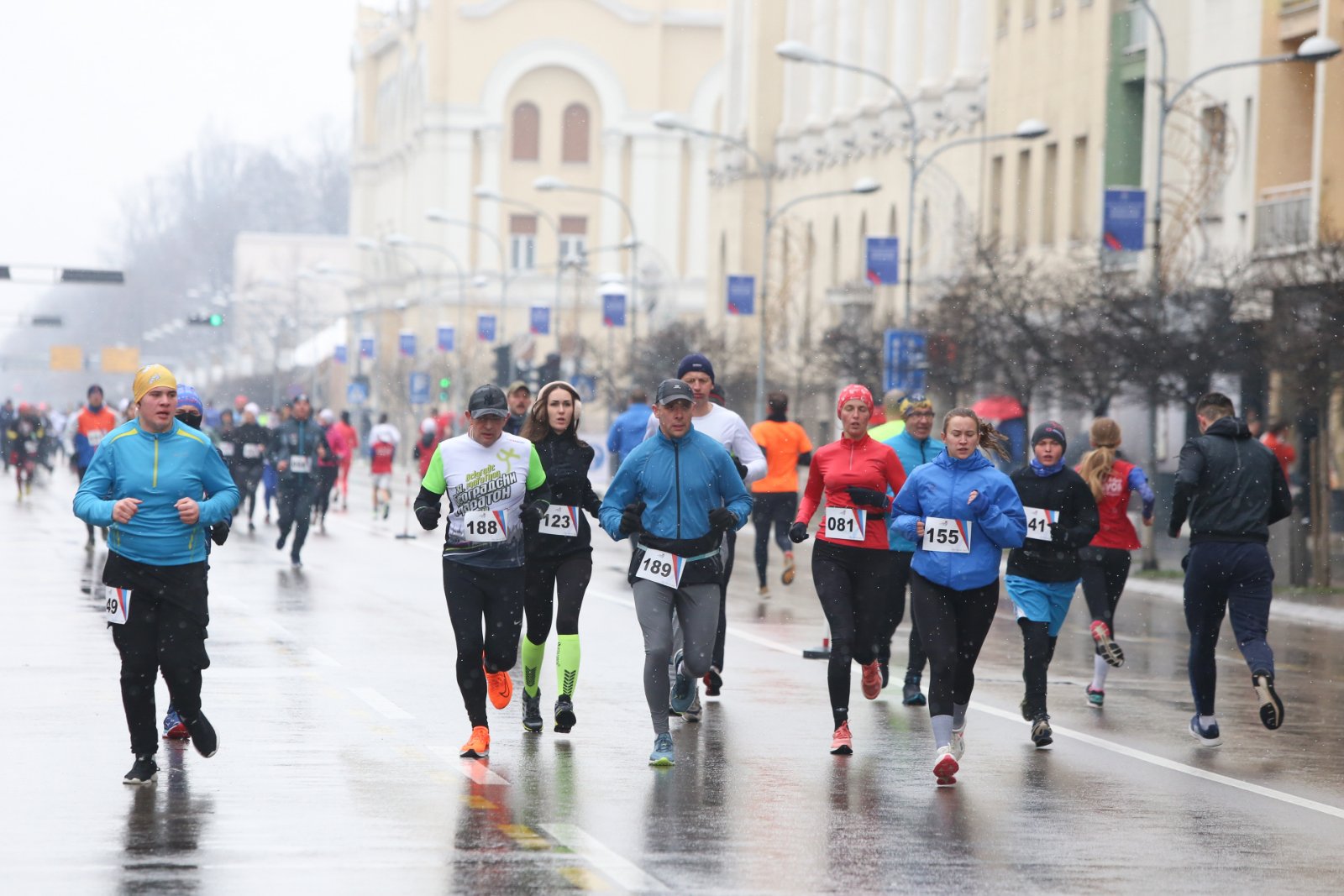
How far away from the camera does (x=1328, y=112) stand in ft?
121

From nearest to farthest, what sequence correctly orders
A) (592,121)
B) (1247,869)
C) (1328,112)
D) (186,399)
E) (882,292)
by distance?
(1247,869), (186,399), (1328,112), (882,292), (592,121)

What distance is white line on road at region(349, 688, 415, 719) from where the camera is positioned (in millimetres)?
13141

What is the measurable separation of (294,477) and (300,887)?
61.1 feet

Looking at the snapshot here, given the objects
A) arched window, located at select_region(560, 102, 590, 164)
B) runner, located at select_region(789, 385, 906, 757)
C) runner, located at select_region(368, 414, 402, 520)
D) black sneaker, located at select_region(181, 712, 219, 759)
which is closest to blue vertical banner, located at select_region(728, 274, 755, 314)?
runner, located at select_region(368, 414, 402, 520)

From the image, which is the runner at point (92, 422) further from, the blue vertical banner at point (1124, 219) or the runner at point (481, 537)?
the runner at point (481, 537)

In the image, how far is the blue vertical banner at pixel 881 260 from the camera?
4272cm

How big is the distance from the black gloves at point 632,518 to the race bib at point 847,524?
4.02ft

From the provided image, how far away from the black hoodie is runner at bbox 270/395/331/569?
14.3 m

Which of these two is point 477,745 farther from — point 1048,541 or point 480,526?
point 1048,541

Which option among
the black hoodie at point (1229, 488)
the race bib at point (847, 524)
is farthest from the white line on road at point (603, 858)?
the black hoodie at point (1229, 488)

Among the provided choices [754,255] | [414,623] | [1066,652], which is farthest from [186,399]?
[754,255]

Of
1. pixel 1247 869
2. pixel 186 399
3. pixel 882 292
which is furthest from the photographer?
pixel 882 292

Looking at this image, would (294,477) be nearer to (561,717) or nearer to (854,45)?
(561,717)

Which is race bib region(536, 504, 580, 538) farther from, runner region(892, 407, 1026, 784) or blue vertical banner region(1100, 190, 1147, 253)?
blue vertical banner region(1100, 190, 1147, 253)
